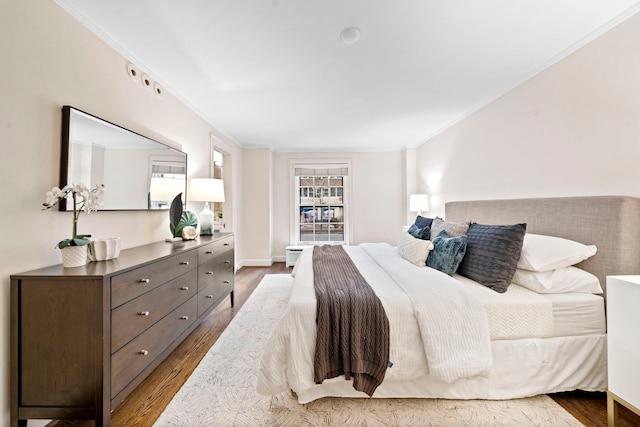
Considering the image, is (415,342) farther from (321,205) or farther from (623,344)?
(321,205)

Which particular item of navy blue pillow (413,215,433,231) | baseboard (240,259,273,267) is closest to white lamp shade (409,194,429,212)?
navy blue pillow (413,215,433,231)

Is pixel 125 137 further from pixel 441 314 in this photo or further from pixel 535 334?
pixel 535 334

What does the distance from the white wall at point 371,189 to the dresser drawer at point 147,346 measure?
11.5 feet

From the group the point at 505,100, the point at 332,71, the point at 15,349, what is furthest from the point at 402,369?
the point at 505,100

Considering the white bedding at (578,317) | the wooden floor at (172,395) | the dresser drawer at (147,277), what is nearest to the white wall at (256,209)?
the wooden floor at (172,395)

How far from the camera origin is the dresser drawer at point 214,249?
7.86 feet

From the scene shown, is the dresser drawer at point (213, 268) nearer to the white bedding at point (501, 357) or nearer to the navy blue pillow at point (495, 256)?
the white bedding at point (501, 357)

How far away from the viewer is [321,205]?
5.66 meters

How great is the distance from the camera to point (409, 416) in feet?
4.93

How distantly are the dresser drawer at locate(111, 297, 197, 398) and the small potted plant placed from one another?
1.82 ft

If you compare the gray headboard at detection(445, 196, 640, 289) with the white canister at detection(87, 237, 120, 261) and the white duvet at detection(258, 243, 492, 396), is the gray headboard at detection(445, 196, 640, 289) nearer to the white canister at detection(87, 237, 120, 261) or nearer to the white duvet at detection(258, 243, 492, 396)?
the white duvet at detection(258, 243, 492, 396)

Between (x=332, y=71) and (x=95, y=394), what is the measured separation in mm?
2731

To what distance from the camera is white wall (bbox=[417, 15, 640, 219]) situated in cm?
171

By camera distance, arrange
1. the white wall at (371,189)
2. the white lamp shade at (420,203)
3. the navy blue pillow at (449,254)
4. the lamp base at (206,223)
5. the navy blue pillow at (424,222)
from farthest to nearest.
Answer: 1. the white wall at (371,189)
2. the white lamp shade at (420,203)
3. the navy blue pillow at (424,222)
4. the lamp base at (206,223)
5. the navy blue pillow at (449,254)
